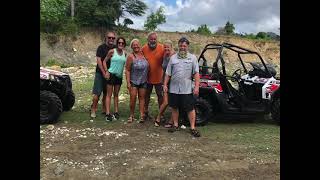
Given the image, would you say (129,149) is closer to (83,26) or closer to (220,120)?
(220,120)

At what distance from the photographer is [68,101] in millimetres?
8969

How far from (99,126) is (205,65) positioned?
7.90 feet

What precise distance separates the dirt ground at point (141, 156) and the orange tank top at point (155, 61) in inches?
37.8

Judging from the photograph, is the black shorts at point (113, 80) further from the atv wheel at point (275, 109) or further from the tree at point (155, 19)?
the tree at point (155, 19)

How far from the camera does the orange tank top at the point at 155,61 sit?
7574mm

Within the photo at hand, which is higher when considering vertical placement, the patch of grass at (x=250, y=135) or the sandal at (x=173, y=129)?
the sandal at (x=173, y=129)

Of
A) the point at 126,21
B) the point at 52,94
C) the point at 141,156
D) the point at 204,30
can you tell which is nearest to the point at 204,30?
the point at 204,30

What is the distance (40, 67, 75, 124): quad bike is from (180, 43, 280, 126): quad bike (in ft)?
7.65

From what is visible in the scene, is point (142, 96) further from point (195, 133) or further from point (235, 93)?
point (235, 93)

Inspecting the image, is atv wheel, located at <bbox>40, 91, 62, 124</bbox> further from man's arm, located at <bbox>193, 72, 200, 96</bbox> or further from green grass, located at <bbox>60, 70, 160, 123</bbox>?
man's arm, located at <bbox>193, 72, 200, 96</bbox>

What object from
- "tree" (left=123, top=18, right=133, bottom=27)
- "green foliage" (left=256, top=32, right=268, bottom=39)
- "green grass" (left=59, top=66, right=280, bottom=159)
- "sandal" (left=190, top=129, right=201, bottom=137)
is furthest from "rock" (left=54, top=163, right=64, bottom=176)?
"green foliage" (left=256, top=32, right=268, bottom=39)

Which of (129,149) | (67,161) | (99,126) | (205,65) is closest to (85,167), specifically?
(67,161)


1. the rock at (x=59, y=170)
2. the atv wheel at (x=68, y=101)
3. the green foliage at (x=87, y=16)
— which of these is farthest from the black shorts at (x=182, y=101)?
the green foliage at (x=87, y=16)

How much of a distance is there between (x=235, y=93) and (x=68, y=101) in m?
3.56
